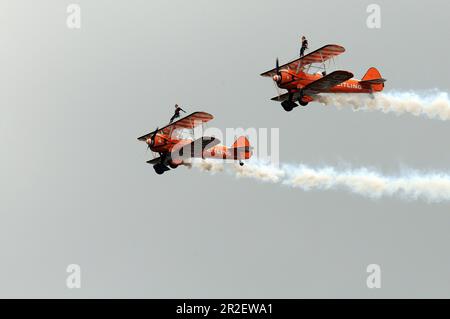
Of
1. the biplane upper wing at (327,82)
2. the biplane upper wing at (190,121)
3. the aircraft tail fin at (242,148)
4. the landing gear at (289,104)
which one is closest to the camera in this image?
the biplane upper wing at (327,82)

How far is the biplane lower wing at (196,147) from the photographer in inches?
1817

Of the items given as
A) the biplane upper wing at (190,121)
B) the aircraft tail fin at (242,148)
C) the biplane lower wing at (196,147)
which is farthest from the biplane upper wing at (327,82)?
the aircraft tail fin at (242,148)

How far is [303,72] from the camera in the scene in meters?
47.4

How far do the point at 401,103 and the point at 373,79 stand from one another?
1690 mm

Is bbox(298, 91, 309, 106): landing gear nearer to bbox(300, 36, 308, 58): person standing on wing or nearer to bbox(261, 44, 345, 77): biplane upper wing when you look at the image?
bbox(261, 44, 345, 77): biplane upper wing

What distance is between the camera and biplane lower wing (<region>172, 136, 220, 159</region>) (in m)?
46.2

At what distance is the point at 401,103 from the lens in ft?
165

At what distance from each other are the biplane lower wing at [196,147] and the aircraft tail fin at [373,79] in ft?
26.5

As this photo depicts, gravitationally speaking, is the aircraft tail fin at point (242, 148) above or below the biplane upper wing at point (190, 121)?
below

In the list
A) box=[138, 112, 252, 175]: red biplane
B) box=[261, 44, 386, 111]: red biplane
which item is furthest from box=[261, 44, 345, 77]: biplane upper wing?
box=[138, 112, 252, 175]: red biplane

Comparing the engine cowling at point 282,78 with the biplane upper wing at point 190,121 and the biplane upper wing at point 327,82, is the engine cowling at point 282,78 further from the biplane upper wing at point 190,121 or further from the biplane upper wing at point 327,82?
the biplane upper wing at point 190,121

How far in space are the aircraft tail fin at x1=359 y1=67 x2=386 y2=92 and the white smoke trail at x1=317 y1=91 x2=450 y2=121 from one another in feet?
1.08
